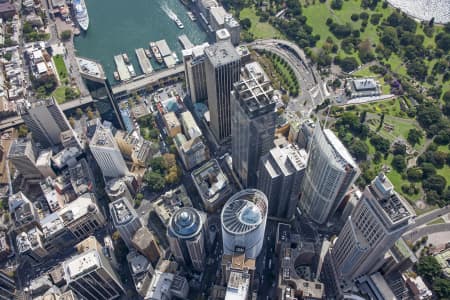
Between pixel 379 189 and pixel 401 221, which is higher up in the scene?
pixel 379 189

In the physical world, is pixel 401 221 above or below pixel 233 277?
above

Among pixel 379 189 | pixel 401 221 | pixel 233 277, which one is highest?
pixel 379 189

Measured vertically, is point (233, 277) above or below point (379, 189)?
below

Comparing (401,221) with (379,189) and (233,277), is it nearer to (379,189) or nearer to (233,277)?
(379,189)

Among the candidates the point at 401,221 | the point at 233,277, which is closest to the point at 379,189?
the point at 401,221
